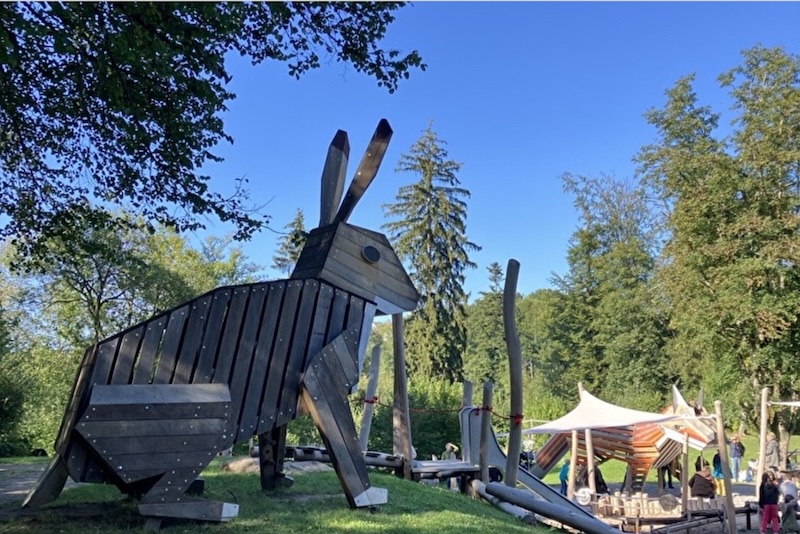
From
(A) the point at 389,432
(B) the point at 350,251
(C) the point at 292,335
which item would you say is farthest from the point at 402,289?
(A) the point at 389,432

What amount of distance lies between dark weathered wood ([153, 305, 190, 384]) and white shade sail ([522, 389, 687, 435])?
11266 mm

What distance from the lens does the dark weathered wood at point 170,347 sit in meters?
5.15

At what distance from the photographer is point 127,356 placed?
Answer: 5.02 m

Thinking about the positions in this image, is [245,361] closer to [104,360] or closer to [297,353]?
[297,353]

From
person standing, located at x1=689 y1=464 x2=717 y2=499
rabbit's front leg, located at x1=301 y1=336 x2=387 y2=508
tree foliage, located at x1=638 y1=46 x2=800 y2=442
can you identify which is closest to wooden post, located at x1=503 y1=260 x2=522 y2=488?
rabbit's front leg, located at x1=301 y1=336 x2=387 y2=508

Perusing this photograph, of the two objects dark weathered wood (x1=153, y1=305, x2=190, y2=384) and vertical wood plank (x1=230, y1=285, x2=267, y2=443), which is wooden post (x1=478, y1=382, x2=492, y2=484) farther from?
dark weathered wood (x1=153, y1=305, x2=190, y2=384)

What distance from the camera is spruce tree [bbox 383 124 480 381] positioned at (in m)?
35.8

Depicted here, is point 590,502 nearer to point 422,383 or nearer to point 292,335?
point 422,383

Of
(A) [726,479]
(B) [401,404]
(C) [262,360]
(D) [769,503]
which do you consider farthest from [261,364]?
(D) [769,503]

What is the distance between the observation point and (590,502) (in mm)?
14633

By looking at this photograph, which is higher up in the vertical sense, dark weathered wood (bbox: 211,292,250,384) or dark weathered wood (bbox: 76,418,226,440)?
dark weathered wood (bbox: 211,292,250,384)

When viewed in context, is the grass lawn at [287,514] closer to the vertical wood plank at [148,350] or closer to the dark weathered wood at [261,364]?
the dark weathered wood at [261,364]

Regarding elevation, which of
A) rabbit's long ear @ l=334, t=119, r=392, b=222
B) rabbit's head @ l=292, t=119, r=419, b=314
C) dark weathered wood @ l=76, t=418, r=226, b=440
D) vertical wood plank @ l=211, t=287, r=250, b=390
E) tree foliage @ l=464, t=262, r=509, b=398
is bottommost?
dark weathered wood @ l=76, t=418, r=226, b=440

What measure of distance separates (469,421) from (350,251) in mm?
6045
